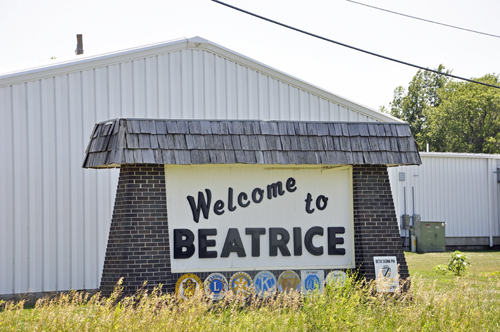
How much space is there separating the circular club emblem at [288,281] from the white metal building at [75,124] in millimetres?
5693

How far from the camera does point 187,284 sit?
966 centimetres

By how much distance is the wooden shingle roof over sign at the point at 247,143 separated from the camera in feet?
30.8

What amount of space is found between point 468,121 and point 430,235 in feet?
87.5

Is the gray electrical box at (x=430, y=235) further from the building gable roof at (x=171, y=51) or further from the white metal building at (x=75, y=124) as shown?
the white metal building at (x=75, y=124)

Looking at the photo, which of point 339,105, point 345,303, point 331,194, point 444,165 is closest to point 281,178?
point 331,194

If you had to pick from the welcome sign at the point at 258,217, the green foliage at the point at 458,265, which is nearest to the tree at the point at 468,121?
the green foliage at the point at 458,265

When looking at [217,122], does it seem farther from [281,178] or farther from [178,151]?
[281,178]

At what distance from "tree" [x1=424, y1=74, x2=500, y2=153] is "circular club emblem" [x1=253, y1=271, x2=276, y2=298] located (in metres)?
42.1

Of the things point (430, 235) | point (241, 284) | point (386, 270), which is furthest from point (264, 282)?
point (430, 235)

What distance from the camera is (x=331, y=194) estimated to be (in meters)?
10.6

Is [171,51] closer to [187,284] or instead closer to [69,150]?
[69,150]

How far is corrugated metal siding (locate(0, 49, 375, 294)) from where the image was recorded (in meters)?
13.4

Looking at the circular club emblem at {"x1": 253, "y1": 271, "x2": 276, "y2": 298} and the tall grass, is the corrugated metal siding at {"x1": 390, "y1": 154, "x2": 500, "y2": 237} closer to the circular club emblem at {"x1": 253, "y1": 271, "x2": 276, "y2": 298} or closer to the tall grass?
the circular club emblem at {"x1": 253, "y1": 271, "x2": 276, "y2": 298}

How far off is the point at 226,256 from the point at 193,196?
1.19m
